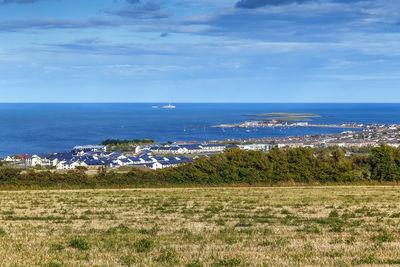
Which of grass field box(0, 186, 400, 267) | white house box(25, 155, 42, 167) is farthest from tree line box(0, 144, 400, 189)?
white house box(25, 155, 42, 167)

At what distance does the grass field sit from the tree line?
46.7 feet

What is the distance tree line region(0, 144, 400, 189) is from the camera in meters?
37.9

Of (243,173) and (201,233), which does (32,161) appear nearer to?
(243,173)

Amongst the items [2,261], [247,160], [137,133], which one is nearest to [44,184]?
[247,160]

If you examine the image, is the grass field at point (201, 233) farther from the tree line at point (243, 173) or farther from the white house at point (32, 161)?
the white house at point (32, 161)

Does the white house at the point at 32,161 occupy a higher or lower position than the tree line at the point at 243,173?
lower

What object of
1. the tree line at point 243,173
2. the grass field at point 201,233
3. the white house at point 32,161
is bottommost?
the white house at point 32,161

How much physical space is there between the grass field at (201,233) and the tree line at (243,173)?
14239mm

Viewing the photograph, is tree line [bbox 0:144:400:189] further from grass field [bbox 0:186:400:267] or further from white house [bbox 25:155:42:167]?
white house [bbox 25:155:42:167]

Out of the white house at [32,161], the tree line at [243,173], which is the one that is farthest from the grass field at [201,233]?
the white house at [32,161]

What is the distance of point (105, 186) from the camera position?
37438mm

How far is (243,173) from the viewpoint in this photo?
1545 inches

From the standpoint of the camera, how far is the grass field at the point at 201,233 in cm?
1134

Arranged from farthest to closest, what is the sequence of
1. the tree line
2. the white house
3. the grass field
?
the white house, the tree line, the grass field
